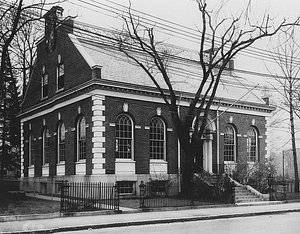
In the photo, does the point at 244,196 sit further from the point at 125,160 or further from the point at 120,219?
the point at 120,219

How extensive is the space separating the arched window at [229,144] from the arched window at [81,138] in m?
11.0

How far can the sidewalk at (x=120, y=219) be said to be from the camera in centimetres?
1487

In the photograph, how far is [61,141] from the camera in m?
30.5

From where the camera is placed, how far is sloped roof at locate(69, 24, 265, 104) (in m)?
27.8

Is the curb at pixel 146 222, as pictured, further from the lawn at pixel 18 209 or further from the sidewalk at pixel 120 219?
the lawn at pixel 18 209

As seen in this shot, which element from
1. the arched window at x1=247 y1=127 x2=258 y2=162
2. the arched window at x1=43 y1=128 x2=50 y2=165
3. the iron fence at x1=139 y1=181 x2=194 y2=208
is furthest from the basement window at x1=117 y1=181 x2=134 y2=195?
the arched window at x1=247 y1=127 x2=258 y2=162

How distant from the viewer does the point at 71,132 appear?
2867 cm

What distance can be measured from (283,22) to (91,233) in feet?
57.0

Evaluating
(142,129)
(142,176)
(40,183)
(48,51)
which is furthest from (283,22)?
(40,183)

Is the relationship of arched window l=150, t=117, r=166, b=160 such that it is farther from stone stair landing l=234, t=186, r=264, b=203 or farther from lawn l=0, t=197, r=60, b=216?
lawn l=0, t=197, r=60, b=216

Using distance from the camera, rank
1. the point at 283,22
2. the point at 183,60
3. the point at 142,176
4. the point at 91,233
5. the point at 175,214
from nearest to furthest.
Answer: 1. the point at 91,233
2. the point at 175,214
3. the point at 283,22
4. the point at 142,176
5. the point at 183,60

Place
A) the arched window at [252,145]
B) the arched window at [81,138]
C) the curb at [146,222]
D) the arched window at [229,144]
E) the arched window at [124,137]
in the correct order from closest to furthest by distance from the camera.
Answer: the curb at [146,222] → the arched window at [124,137] → the arched window at [81,138] → the arched window at [229,144] → the arched window at [252,145]

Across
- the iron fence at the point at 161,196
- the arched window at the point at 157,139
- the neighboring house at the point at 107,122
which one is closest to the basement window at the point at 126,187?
the neighboring house at the point at 107,122

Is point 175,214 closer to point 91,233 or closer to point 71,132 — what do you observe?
point 91,233
